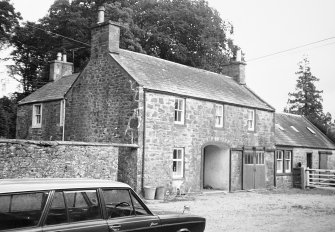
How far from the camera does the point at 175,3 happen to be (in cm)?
3872

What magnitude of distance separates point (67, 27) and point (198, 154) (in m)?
22.0

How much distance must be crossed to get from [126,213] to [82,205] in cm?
84

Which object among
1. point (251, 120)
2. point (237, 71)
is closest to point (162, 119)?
point (251, 120)

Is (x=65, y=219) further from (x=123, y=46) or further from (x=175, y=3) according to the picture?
(x=175, y=3)

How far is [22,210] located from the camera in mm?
4707

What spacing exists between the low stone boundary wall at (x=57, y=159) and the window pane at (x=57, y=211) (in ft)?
27.6

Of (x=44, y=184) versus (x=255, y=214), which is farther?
(x=255, y=214)

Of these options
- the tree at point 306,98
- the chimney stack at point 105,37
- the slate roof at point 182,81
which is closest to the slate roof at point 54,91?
the chimney stack at point 105,37

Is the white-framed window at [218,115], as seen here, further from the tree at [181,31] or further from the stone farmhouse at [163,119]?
the tree at [181,31]

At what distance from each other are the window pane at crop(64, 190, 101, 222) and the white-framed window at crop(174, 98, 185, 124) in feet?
47.0

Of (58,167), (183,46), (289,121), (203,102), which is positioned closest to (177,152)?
(203,102)

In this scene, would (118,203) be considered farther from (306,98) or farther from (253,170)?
(306,98)

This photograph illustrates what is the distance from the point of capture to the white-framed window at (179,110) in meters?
19.7

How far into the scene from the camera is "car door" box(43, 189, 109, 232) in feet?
16.0
